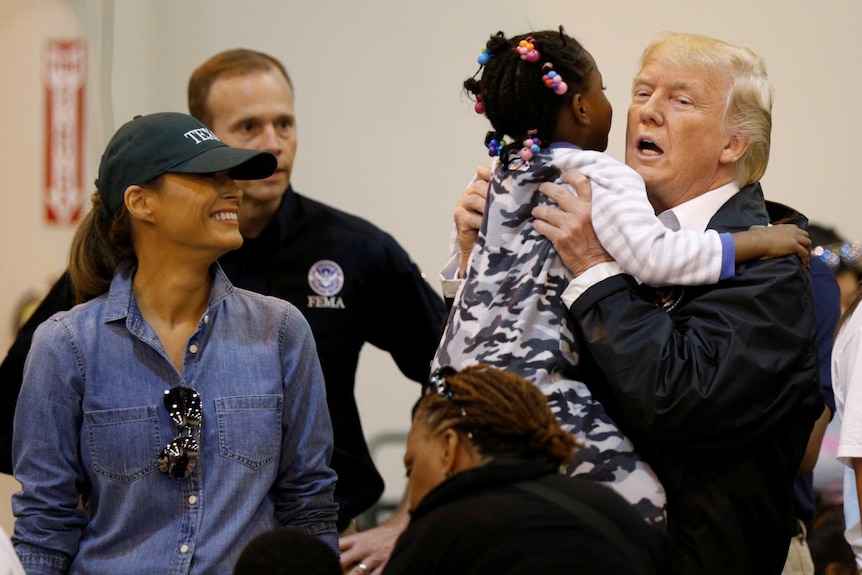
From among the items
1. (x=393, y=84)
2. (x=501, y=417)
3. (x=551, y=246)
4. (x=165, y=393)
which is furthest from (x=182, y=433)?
(x=393, y=84)

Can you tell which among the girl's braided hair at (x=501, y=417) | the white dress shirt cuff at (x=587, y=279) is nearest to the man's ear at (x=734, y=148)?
the white dress shirt cuff at (x=587, y=279)

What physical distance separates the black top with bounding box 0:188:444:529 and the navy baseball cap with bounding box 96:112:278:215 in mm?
985

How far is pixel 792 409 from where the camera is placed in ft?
7.53

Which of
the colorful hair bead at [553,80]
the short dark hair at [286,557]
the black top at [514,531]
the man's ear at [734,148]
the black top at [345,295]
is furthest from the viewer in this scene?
the black top at [345,295]

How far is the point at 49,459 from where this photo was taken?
2.23 metres

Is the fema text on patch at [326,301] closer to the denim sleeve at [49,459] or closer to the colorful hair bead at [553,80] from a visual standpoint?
the denim sleeve at [49,459]

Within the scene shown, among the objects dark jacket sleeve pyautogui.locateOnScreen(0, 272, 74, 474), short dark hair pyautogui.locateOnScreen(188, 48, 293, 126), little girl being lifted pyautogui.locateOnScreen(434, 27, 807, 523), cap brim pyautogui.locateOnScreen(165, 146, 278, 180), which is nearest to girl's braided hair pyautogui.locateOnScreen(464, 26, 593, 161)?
little girl being lifted pyautogui.locateOnScreen(434, 27, 807, 523)

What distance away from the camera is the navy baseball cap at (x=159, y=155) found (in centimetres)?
232

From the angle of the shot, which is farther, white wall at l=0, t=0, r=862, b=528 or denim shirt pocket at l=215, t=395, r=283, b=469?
white wall at l=0, t=0, r=862, b=528

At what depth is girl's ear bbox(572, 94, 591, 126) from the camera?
2.35 m

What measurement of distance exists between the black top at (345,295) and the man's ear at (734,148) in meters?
1.24

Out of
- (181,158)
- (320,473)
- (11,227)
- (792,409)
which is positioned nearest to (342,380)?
(320,473)

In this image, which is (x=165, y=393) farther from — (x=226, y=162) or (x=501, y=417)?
(x=501, y=417)

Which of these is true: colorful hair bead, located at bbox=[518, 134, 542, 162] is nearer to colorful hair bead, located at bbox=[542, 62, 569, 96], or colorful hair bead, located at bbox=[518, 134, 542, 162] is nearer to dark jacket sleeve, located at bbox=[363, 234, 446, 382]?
colorful hair bead, located at bbox=[542, 62, 569, 96]
